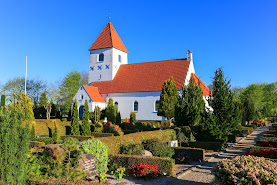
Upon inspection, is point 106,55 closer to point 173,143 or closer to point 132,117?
point 132,117

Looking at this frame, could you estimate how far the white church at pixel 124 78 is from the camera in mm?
34406

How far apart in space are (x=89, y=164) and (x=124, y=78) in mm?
30677

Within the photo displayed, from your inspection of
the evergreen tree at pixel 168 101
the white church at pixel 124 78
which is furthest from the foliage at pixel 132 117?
the evergreen tree at pixel 168 101

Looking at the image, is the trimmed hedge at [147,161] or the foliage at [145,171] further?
the trimmed hedge at [147,161]

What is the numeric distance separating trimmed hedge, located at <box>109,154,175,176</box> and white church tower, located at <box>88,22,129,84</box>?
30268 mm

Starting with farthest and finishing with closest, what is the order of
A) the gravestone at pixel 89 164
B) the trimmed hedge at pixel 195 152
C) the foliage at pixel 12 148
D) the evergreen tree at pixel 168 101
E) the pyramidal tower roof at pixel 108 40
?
the pyramidal tower roof at pixel 108 40 < the evergreen tree at pixel 168 101 < the trimmed hedge at pixel 195 152 < the gravestone at pixel 89 164 < the foliage at pixel 12 148

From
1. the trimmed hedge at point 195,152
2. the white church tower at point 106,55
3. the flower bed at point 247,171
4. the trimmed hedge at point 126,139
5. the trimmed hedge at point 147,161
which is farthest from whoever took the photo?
the white church tower at point 106,55

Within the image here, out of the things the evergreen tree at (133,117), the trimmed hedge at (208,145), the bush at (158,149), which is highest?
the evergreen tree at (133,117)

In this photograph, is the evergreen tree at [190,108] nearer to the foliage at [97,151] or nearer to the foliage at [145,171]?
the foliage at [145,171]

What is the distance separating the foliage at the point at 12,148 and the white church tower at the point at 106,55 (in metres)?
33.7

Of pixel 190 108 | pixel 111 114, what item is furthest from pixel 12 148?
pixel 111 114

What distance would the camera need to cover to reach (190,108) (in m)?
19.8

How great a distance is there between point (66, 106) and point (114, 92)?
22.1 metres

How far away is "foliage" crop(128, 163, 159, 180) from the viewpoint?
331 inches
